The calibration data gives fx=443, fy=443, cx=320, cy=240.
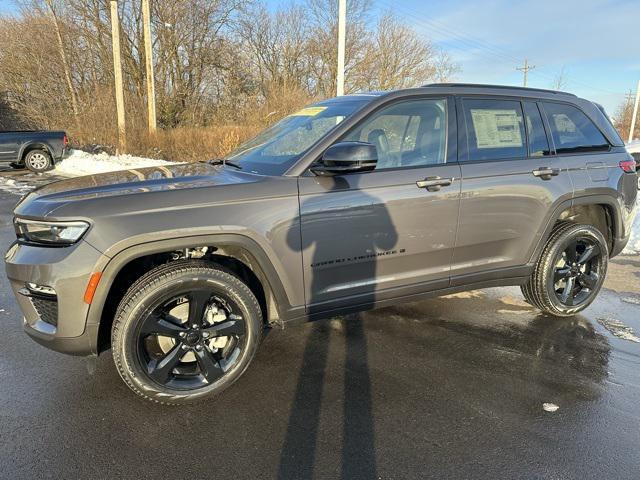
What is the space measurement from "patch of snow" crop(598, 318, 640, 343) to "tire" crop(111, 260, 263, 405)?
3051mm

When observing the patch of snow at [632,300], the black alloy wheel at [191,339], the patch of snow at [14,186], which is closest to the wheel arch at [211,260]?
the black alloy wheel at [191,339]

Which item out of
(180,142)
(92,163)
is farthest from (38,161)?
(180,142)

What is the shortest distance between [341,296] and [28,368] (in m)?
2.23

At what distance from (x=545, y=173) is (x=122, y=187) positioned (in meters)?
3.15

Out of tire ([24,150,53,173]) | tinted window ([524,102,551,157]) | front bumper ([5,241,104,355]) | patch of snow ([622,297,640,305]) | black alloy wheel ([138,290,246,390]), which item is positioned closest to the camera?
front bumper ([5,241,104,355])

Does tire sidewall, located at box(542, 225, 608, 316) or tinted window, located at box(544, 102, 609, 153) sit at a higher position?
tinted window, located at box(544, 102, 609, 153)

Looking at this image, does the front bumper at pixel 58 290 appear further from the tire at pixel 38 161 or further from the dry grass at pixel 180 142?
the dry grass at pixel 180 142

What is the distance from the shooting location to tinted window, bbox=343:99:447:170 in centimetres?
314

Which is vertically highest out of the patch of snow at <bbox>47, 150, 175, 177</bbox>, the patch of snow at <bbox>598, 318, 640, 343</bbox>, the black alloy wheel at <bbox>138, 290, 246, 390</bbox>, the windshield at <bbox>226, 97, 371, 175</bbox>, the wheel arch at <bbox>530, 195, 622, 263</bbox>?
the windshield at <bbox>226, 97, 371, 175</bbox>

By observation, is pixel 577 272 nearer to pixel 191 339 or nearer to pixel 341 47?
pixel 191 339

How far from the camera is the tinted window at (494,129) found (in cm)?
339

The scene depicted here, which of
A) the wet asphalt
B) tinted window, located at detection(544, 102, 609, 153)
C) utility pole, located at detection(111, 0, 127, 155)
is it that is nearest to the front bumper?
the wet asphalt

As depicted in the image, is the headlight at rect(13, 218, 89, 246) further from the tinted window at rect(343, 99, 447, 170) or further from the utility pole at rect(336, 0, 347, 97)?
the utility pole at rect(336, 0, 347, 97)

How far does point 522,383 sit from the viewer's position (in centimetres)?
298
